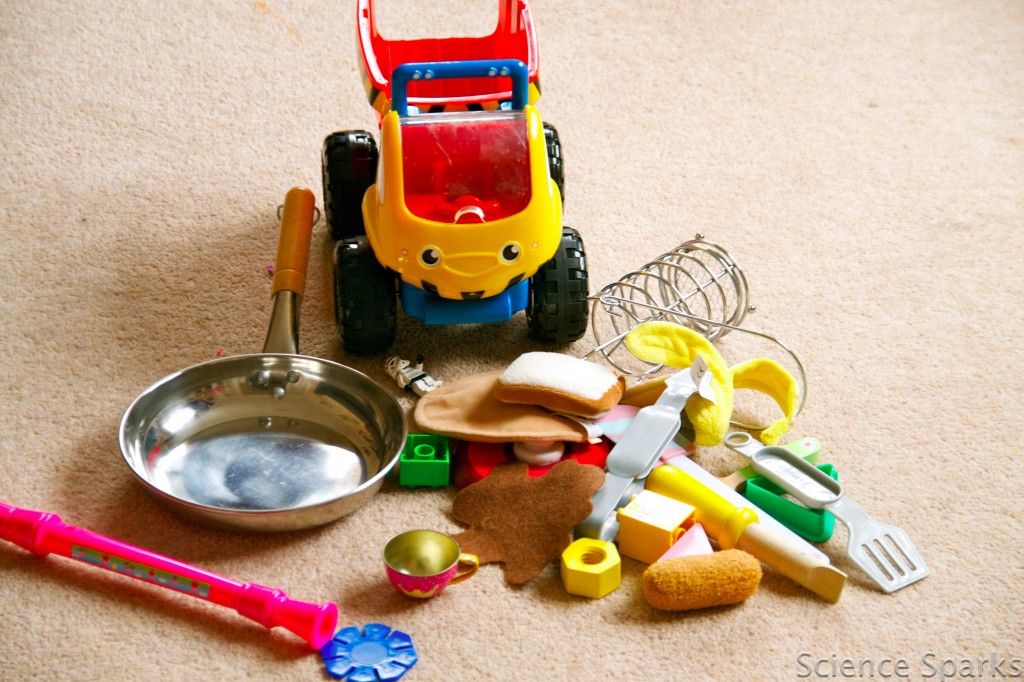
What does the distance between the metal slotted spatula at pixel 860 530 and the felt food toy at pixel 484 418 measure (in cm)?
21

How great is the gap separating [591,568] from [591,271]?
0.58 meters

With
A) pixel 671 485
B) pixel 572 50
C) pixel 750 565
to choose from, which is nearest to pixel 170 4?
pixel 572 50

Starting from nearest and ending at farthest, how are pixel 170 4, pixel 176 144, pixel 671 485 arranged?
pixel 671 485 → pixel 176 144 → pixel 170 4

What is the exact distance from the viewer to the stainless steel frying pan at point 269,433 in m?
1.06

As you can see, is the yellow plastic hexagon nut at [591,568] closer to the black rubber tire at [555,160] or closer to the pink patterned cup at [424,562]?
the pink patterned cup at [424,562]

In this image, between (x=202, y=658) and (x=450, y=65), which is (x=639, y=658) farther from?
(x=450, y=65)

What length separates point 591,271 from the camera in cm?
146

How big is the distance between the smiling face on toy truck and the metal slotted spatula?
1.15ft

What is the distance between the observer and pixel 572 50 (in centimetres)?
198

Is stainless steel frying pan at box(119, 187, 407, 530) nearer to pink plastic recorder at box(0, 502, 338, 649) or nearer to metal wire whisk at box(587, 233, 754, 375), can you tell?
pink plastic recorder at box(0, 502, 338, 649)

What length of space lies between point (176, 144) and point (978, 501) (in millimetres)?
1250

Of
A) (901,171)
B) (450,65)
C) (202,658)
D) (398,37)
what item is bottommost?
(202,658)

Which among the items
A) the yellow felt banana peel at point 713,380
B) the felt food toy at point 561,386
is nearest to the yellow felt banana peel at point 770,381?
the yellow felt banana peel at point 713,380

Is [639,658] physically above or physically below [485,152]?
below
